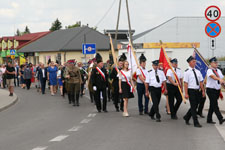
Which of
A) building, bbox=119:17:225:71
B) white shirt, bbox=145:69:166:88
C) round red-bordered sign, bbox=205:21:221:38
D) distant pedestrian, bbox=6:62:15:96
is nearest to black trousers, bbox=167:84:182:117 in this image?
white shirt, bbox=145:69:166:88

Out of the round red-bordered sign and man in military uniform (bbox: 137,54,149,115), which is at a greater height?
the round red-bordered sign

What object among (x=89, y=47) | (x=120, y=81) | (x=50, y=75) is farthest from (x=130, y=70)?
(x=89, y=47)

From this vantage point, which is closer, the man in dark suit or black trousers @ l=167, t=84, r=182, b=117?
black trousers @ l=167, t=84, r=182, b=117

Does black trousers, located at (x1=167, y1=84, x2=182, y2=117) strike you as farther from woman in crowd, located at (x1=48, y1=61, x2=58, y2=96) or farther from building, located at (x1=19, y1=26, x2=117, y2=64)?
building, located at (x1=19, y1=26, x2=117, y2=64)

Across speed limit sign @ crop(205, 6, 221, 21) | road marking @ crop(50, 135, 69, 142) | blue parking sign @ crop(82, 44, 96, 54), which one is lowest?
road marking @ crop(50, 135, 69, 142)

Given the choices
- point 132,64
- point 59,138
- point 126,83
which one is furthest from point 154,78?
point 59,138

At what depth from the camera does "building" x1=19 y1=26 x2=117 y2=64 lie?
58.2 meters

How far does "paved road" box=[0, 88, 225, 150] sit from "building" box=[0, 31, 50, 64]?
5952 cm

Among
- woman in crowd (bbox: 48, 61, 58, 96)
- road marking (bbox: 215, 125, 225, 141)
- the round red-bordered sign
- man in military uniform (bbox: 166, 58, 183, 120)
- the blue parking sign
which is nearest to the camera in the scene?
road marking (bbox: 215, 125, 225, 141)

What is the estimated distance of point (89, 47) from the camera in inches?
1187

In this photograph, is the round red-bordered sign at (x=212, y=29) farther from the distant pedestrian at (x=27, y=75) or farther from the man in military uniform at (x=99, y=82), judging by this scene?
the distant pedestrian at (x=27, y=75)

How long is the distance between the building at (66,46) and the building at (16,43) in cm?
543

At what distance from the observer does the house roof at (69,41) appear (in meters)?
58.6

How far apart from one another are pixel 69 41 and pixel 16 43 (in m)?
24.9
